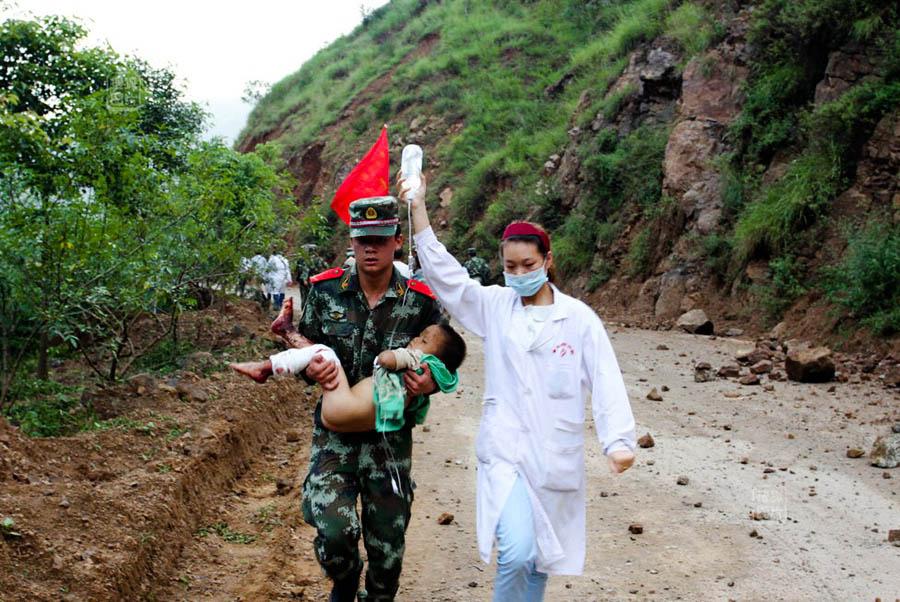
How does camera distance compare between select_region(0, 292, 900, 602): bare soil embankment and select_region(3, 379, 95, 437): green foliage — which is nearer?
select_region(0, 292, 900, 602): bare soil embankment

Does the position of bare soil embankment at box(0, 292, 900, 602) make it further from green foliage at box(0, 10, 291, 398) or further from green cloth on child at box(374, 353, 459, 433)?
green cloth on child at box(374, 353, 459, 433)

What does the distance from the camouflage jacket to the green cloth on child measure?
0.27 m

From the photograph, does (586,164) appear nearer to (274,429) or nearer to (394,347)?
(274,429)

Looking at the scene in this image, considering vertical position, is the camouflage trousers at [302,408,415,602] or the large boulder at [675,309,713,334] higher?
the camouflage trousers at [302,408,415,602]

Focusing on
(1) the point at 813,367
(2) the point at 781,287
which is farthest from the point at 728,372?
(2) the point at 781,287

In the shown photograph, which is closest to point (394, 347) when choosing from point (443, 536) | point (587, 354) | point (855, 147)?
point (587, 354)

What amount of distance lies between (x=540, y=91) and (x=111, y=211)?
2853 cm

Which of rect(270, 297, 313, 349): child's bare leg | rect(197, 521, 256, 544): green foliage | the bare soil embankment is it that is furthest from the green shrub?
rect(270, 297, 313, 349): child's bare leg

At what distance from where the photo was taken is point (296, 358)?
374 cm

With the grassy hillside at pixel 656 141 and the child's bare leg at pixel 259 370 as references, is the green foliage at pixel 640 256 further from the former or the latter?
the child's bare leg at pixel 259 370

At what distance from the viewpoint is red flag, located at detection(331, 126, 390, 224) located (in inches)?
171

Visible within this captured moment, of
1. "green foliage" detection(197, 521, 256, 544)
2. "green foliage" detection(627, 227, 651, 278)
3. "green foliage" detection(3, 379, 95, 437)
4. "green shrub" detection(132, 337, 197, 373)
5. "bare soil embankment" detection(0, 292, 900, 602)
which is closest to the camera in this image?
"bare soil embankment" detection(0, 292, 900, 602)

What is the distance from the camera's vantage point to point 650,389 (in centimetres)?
1105

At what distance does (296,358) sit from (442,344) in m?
0.67
